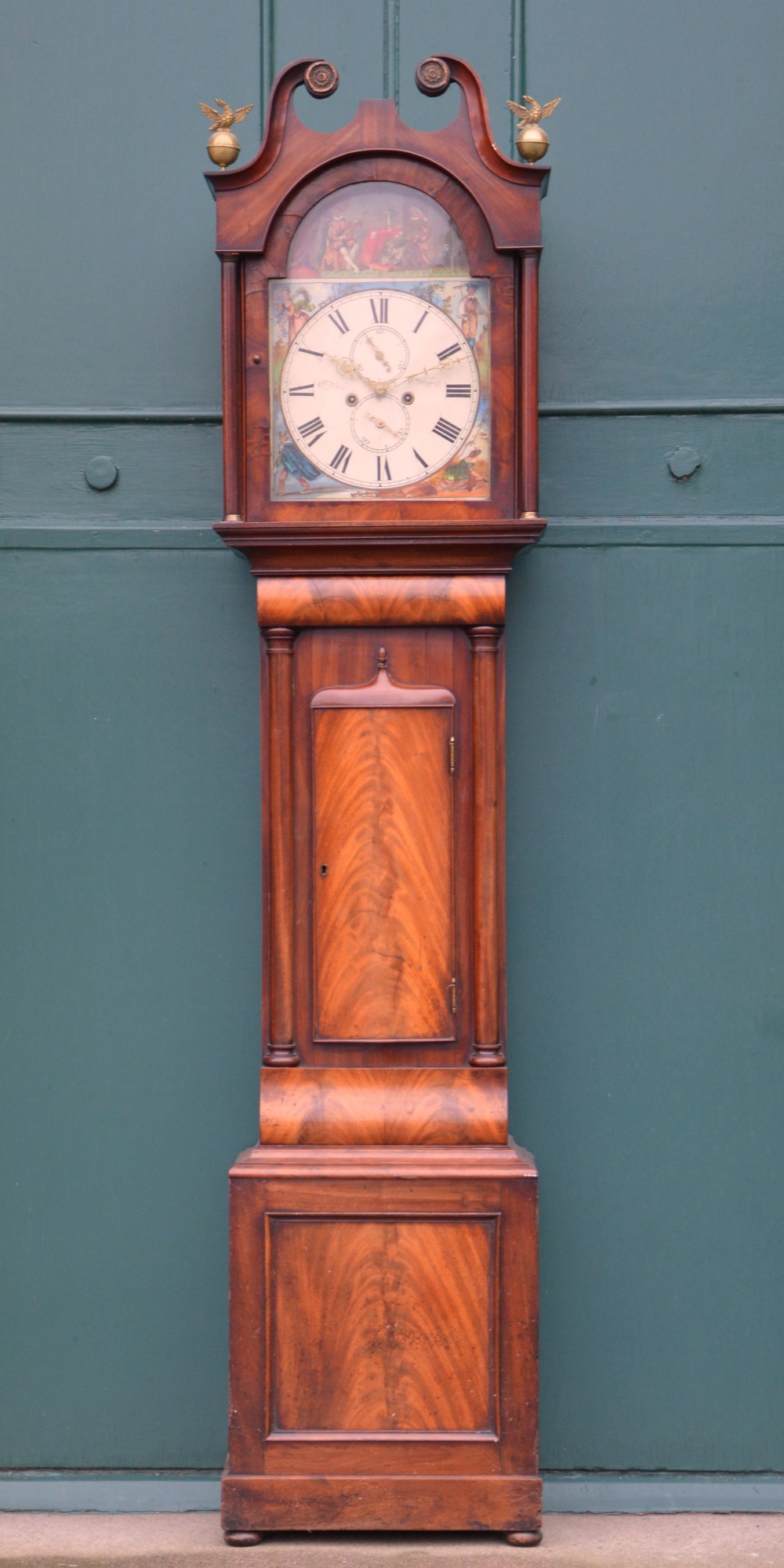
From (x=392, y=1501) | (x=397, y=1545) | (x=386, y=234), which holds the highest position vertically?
(x=386, y=234)

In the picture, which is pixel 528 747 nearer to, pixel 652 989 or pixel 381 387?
pixel 652 989

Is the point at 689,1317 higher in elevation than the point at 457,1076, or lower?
lower

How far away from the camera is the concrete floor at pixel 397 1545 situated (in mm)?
3104

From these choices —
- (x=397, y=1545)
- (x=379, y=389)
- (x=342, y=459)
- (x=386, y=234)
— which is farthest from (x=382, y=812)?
(x=397, y=1545)

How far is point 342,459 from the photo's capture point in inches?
124

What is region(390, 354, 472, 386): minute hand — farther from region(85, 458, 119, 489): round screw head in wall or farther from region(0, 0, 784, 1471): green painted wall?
region(85, 458, 119, 489): round screw head in wall

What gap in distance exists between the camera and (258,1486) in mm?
3109

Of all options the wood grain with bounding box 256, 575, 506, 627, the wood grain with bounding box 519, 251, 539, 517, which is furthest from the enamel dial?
the wood grain with bounding box 256, 575, 506, 627

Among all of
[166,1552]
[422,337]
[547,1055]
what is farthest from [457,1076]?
[422,337]

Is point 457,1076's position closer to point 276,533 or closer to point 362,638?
point 362,638

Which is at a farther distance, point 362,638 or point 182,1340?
point 182,1340

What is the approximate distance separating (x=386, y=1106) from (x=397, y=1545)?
3.05 ft

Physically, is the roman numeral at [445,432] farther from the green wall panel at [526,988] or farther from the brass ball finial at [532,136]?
the brass ball finial at [532,136]

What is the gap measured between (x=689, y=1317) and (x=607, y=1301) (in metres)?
0.20
